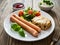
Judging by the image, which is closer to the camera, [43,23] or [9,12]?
[43,23]

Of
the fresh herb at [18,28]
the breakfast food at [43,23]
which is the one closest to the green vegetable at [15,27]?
the fresh herb at [18,28]

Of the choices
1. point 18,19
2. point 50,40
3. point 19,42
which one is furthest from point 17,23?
point 50,40

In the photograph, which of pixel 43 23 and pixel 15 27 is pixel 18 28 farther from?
pixel 43 23

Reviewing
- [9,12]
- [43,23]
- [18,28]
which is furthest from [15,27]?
[9,12]

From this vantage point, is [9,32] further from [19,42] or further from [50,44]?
[50,44]

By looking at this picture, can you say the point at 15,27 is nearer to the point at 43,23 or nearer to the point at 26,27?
the point at 26,27

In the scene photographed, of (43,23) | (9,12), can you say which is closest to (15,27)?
(43,23)

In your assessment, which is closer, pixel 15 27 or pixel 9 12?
pixel 15 27

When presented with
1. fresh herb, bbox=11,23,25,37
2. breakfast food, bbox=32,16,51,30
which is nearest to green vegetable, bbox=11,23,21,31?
fresh herb, bbox=11,23,25,37

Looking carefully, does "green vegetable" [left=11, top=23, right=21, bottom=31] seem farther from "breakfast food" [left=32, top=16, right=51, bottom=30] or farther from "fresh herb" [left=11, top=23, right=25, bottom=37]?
"breakfast food" [left=32, top=16, right=51, bottom=30]

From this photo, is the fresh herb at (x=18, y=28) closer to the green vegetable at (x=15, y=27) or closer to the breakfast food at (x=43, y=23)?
the green vegetable at (x=15, y=27)

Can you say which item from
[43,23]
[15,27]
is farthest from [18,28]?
[43,23]
